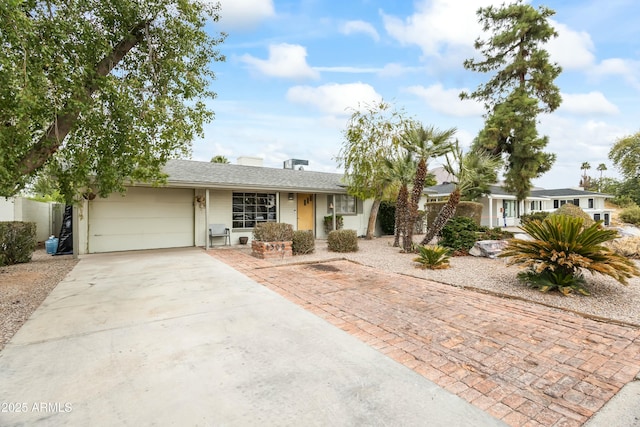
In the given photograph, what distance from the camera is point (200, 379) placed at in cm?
258

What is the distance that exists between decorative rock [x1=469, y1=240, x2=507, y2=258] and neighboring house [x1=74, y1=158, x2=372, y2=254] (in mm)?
5723

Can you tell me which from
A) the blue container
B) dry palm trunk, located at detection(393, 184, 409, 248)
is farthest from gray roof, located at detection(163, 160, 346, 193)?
the blue container

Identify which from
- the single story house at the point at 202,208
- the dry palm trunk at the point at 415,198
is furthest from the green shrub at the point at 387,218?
the dry palm trunk at the point at 415,198

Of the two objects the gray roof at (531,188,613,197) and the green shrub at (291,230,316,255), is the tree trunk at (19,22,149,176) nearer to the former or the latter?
the green shrub at (291,230,316,255)

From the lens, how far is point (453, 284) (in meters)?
5.95

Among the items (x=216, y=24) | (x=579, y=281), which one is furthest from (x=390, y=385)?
(x=216, y=24)

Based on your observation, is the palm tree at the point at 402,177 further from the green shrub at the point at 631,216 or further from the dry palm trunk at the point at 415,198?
the green shrub at the point at 631,216

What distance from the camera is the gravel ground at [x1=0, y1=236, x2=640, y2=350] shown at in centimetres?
430

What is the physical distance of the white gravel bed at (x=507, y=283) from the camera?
4.46 m

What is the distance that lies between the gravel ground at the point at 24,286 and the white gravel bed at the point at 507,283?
4.88 m

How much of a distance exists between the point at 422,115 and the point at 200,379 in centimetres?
1165

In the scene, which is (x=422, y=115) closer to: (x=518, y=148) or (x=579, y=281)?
(x=579, y=281)

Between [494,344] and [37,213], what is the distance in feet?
50.5

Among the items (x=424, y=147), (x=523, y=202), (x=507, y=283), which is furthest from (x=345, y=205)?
(x=523, y=202)
